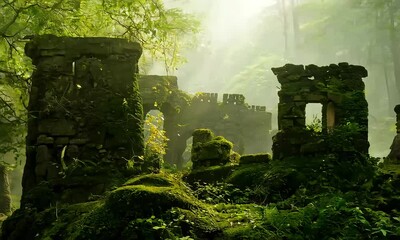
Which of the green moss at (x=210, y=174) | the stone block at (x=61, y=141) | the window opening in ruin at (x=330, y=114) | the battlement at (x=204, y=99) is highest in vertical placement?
the battlement at (x=204, y=99)

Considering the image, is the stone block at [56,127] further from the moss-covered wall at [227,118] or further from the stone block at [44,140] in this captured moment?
the moss-covered wall at [227,118]

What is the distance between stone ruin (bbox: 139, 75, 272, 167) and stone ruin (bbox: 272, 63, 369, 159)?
13.5m

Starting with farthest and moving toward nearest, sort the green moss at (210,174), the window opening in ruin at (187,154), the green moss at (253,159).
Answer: the window opening in ruin at (187,154)
the green moss at (253,159)
the green moss at (210,174)

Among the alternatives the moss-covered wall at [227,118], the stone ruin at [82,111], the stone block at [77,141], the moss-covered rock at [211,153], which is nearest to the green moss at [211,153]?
the moss-covered rock at [211,153]

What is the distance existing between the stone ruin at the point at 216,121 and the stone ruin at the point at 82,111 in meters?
15.1

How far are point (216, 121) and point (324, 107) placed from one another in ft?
50.2

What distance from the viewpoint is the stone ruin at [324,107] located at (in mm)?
9972

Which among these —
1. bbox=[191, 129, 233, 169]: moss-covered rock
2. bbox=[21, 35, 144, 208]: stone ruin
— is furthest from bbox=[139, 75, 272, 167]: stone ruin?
bbox=[21, 35, 144, 208]: stone ruin

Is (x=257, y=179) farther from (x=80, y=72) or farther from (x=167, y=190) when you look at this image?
(x=80, y=72)

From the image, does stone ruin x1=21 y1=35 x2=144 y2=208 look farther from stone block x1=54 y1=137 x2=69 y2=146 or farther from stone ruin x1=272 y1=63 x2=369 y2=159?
stone ruin x1=272 y1=63 x2=369 y2=159

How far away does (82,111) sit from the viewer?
27.1ft

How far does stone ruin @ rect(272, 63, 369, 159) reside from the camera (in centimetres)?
997

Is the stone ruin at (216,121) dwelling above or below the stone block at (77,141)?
above

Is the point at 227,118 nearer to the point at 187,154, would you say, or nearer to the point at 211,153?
the point at 187,154
